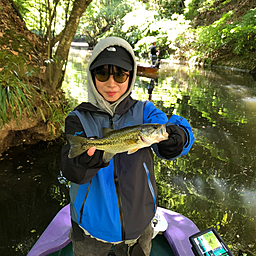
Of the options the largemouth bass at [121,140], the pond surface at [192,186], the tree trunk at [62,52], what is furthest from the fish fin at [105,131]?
the tree trunk at [62,52]

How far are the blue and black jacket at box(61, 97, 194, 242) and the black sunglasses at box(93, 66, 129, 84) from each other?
0.91 feet

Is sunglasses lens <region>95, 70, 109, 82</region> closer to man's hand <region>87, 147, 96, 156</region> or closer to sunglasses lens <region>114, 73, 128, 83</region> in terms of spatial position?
sunglasses lens <region>114, 73, 128, 83</region>

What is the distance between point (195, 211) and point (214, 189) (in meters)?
0.96

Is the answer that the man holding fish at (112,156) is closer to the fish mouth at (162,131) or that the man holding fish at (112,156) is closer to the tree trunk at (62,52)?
the fish mouth at (162,131)

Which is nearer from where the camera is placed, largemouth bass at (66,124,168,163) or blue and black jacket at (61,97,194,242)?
largemouth bass at (66,124,168,163)

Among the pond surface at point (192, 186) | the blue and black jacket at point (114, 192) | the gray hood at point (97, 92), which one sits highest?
the gray hood at point (97, 92)

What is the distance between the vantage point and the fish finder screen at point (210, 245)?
96.2 inches

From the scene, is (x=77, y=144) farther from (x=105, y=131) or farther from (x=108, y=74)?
(x=108, y=74)

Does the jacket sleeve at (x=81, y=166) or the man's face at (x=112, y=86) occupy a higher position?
the man's face at (x=112, y=86)

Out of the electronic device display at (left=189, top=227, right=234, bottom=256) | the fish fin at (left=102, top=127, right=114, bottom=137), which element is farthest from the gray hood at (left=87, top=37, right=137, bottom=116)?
the electronic device display at (left=189, top=227, right=234, bottom=256)

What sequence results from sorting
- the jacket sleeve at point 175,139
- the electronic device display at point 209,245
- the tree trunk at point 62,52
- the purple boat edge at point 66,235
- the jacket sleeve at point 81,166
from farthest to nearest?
the tree trunk at point 62,52 → the purple boat edge at point 66,235 → the electronic device display at point 209,245 → the jacket sleeve at point 175,139 → the jacket sleeve at point 81,166

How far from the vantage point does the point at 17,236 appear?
11.9 ft

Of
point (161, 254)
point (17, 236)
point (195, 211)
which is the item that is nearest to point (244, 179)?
point (195, 211)

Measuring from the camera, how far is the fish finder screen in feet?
8.02
